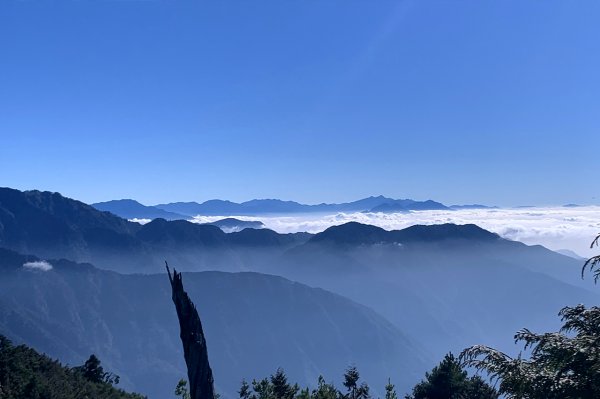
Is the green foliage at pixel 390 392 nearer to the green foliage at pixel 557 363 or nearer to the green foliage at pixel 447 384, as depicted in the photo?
the green foliage at pixel 447 384

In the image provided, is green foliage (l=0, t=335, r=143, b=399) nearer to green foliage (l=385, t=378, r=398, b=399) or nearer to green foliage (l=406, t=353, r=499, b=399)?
green foliage (l=385, t=378, r=398, b=399)

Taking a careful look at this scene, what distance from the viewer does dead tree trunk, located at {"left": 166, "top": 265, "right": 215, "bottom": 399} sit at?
1384 centimetres

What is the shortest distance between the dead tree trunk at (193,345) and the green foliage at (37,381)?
185 ft

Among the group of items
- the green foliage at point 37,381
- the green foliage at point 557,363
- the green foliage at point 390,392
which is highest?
the green foliage at point 557,363

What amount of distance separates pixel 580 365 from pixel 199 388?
908cm

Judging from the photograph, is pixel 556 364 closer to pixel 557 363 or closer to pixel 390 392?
pixel 557 363

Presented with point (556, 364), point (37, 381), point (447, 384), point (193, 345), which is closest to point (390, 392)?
point (447, 384)

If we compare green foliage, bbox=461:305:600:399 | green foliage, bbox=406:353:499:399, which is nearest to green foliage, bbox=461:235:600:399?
green foliage, bbox=461:305:600:399

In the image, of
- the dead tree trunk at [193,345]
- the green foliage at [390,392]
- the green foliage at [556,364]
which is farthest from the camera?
the green foliage at [390,392]

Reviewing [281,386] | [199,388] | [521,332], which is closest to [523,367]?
[521,332]

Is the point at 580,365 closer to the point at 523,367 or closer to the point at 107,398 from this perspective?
the point at 523,367

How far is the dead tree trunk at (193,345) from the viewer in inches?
545

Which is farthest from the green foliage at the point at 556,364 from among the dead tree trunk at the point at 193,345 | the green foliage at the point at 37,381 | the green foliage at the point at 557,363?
the green foliage at the point at 37,381

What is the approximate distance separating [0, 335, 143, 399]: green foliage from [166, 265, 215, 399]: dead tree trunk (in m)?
56.2
